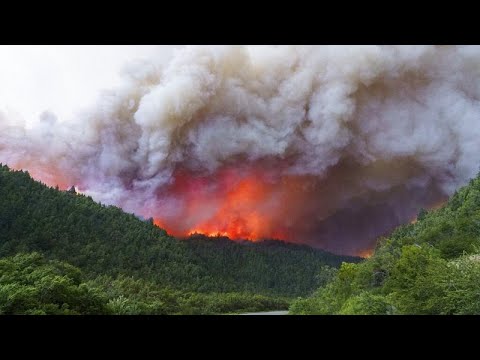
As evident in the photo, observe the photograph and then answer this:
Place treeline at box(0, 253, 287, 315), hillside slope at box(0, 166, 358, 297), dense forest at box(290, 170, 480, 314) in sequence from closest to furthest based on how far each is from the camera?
dense forest at box(290, 170, 480, 314)
treeline at box(0, 253, 287, 315)
hillside slope at box(0, 166, 358, 297)

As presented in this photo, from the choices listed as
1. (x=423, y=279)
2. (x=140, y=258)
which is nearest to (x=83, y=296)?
(x=423, y=279)

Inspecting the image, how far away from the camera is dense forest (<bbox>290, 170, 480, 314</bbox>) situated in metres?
14.6

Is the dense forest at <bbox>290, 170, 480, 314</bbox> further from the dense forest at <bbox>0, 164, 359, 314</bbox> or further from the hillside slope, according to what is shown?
the hillside slope

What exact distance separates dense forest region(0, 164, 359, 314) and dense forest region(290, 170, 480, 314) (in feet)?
37.2

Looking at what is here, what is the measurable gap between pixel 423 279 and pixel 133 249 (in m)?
33.0

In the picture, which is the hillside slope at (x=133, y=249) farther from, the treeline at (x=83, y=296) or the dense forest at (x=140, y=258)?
the treeline at (x=83, y=296)

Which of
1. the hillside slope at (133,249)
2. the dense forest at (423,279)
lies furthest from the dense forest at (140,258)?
the dense forest at (423,279)

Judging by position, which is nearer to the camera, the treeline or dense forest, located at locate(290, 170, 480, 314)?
dense forest, located at locate(290, 170, 480, 314)

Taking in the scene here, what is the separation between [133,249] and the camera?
148 feet

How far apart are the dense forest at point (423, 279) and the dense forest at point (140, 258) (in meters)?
11.3

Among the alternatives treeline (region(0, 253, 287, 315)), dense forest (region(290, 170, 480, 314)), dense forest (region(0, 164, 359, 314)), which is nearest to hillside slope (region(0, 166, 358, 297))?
dense forest (region(0, 164, 359, 314))
